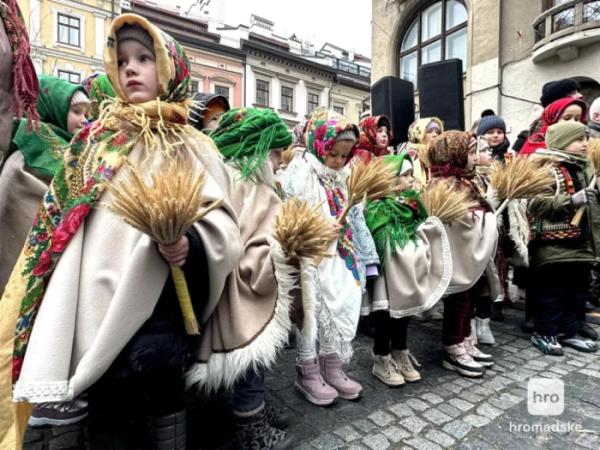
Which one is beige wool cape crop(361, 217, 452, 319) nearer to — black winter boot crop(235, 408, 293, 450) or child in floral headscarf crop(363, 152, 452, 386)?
child in floral headscarf crop(363, 152, 452, 386)

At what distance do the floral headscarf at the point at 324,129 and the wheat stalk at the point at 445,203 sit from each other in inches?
27.9

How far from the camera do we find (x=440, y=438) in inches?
78.9

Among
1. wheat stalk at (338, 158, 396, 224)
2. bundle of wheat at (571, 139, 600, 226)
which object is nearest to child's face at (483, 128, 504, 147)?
bundle of wheat at (571, 139, 600, 226)

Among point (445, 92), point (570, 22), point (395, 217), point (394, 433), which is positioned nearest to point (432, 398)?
point (394, 433)

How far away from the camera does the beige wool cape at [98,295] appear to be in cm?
118

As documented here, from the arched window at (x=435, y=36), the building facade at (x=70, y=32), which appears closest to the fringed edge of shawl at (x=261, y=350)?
the arched window at (x=435, y=36)

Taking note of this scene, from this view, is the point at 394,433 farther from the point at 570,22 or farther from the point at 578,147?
the point at 570,22

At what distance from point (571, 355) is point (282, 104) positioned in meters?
24.5

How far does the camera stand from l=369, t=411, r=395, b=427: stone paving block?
7.02ft

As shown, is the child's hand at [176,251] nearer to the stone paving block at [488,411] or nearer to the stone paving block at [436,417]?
the stone paving block at [436,417]

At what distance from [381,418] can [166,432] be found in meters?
1.29

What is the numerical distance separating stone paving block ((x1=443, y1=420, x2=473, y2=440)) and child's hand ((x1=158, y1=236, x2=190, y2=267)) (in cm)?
178

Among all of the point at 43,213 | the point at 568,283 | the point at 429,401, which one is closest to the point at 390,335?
the point at 429,401

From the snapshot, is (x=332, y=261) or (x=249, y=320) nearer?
(x=249, y=320)
